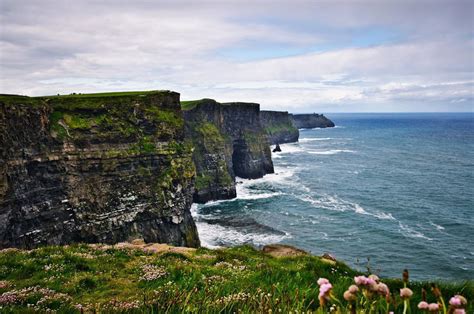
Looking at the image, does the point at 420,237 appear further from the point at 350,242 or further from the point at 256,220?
the point at 256,220

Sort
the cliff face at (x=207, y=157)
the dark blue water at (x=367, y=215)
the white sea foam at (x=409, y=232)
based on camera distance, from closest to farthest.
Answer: the dark blue water at (x=367, y=215)
the white sea foam at (x=409, y=232)
the cliff face at (x=207, y=157)

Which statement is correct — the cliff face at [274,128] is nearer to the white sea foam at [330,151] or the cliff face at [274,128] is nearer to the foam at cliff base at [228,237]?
the white sea foam at [330,151]

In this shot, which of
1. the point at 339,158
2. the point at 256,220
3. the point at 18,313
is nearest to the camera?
the point at 18,313

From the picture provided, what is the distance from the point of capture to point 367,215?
6500cm

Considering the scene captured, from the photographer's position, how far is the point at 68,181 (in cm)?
4275

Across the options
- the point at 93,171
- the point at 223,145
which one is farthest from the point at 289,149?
the point at 93,171

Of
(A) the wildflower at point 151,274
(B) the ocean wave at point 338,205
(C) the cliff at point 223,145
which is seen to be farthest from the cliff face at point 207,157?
(A) the wildflower at point 151,274

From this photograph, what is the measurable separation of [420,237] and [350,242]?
10528 millimetres

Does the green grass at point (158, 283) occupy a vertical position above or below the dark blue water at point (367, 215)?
above

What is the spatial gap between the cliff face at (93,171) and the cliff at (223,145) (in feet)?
81.5

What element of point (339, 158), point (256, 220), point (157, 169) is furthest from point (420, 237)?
point (339, 158)

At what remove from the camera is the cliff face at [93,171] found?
38.1m

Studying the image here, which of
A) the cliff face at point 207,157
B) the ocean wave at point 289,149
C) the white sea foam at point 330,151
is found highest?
the cliff face at point 207,157

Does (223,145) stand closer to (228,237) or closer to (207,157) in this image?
(207,157)
